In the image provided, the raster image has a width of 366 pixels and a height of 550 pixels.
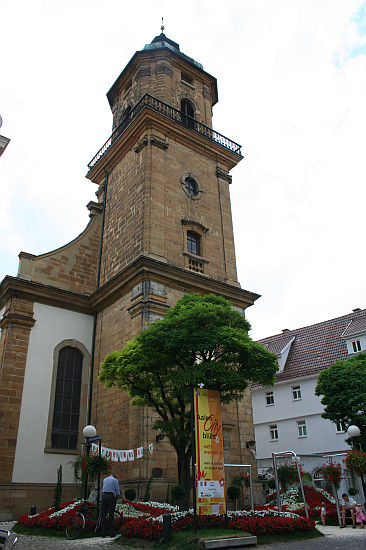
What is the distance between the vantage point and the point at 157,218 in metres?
22.8

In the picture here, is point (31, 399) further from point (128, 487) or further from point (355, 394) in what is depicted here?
point (355, 394)

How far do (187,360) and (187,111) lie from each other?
1967 centimetres

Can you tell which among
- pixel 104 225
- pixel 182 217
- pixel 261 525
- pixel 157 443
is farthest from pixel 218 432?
pixel 104 225

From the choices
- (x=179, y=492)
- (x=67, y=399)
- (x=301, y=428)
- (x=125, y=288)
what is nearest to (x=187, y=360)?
(x=179, y=492)

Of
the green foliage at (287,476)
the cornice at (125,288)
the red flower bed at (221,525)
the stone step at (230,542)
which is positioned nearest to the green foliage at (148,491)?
the red flower bed at (221,525)

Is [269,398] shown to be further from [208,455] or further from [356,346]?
[208,455]

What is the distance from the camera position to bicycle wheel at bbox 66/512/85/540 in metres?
12.3

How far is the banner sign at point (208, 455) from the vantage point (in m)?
10.9

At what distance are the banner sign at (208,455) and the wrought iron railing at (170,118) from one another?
59.2 feet

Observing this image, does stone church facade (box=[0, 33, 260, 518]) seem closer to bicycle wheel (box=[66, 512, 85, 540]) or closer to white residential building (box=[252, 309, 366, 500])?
bicycle wheel (box=[66, 512, 85, 540])

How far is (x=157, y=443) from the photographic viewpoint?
1733 cm

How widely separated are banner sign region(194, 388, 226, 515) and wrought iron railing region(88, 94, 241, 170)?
1803 cm

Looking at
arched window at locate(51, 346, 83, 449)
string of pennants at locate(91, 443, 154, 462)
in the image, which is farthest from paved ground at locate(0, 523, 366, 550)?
arched window at locate(51, 346, 83, 449)

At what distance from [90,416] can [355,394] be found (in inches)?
519
